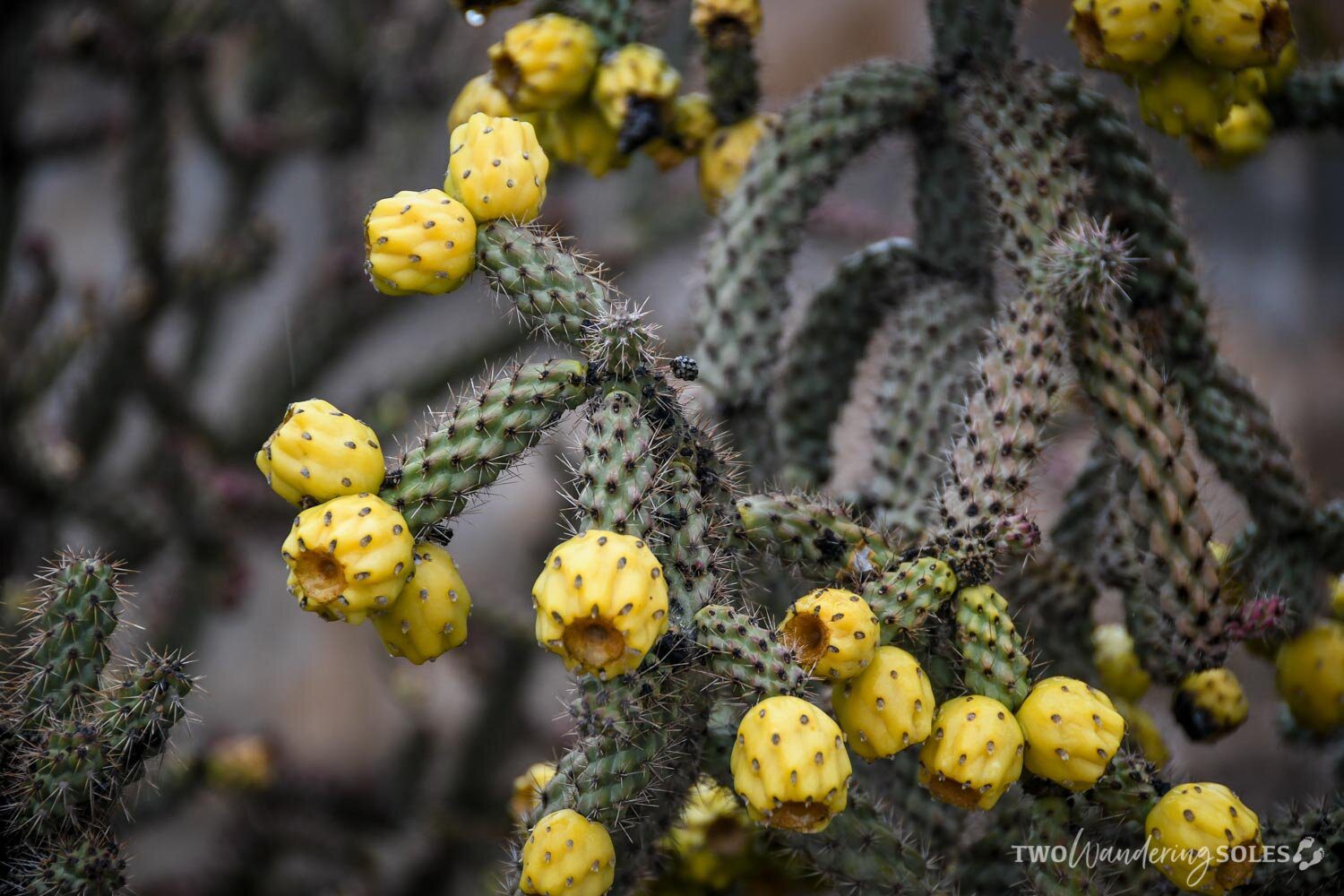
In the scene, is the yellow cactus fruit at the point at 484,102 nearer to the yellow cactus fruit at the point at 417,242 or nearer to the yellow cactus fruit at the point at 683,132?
the yellow cactus fruit at the point at 683,132

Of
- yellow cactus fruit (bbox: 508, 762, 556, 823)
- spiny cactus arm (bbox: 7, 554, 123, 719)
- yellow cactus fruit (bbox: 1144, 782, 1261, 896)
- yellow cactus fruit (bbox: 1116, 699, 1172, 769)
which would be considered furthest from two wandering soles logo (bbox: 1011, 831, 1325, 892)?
spiny cactus arm (bbox: 7, 554, 123, 719)

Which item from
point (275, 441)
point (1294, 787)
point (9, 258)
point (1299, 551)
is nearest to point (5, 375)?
point (9, 258)

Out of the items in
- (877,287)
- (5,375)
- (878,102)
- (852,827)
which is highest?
(878,102)

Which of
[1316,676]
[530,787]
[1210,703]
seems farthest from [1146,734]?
[530,787]

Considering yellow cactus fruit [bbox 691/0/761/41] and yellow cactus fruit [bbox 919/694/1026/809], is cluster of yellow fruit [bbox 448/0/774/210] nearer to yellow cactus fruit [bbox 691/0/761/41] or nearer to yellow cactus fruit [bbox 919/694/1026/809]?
yellow cactus fruit [bbox 691/0/761/41]

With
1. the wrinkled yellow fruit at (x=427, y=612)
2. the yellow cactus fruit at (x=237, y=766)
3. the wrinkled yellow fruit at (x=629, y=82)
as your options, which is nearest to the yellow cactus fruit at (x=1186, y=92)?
the wrinkled yellow fruit at (x=629, y=82)

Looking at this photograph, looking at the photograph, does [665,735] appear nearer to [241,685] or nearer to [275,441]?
[275,441]
